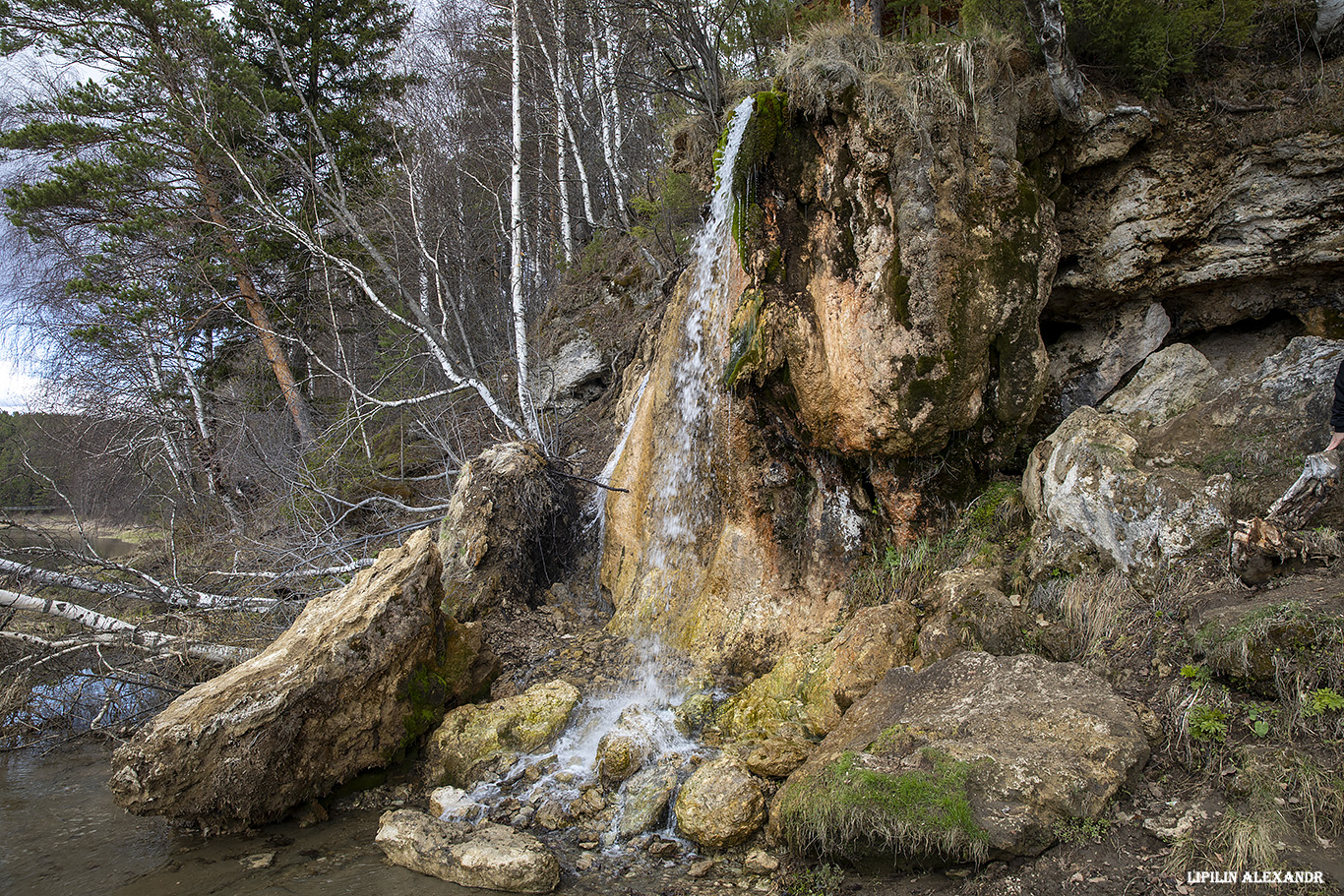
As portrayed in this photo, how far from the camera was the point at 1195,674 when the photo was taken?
3678mm

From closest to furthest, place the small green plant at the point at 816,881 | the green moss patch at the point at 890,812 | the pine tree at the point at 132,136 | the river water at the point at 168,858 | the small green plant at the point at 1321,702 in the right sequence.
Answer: the small green plant at the point at 1321,702 < the green moss patch at the point at 890,812 < the small green plant at the point at 816,881 < the river water at the point at 168,858 < the pine tree at the point at 132,136

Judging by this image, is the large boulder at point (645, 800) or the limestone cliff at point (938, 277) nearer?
the large boulder at point (645, 800)

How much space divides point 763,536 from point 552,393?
20.0 ft

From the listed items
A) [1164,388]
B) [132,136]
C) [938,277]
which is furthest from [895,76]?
[132,136]

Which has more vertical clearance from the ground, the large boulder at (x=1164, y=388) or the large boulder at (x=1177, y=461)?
the large boulder at (x=1164, y=388)

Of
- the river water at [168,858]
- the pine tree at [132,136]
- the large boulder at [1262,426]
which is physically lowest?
the river water at [168,858]

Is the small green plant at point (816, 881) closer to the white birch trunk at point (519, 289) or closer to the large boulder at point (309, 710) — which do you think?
the large boulder at point (309, 710)

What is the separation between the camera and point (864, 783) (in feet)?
11.9

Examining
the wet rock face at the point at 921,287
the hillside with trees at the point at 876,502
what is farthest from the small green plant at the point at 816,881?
the wet rock face at the point at 921,287

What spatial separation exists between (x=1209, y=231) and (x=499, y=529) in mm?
7357

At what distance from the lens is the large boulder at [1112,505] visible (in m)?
4.34

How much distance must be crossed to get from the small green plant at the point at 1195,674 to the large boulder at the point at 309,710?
541 cm

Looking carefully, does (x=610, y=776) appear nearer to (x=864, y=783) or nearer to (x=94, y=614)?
(x=864, y=783)

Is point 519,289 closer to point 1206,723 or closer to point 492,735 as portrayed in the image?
point 492,735
